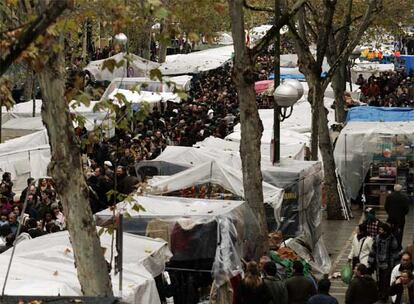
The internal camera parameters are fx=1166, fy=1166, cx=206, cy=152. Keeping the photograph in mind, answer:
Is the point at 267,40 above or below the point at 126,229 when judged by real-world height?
above

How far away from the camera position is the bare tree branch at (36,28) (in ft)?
23.2

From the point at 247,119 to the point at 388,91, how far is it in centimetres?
2837

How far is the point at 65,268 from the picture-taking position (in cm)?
1241

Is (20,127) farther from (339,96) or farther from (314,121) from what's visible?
(339,96)

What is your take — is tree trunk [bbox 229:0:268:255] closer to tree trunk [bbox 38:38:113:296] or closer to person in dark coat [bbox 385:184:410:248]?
person in dark coat [bbox 385:184:410:248]

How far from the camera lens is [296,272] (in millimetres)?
14305

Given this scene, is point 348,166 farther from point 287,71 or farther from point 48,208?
point 287,71

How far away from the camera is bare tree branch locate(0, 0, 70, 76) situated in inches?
279

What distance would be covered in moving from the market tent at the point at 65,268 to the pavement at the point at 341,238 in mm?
4967

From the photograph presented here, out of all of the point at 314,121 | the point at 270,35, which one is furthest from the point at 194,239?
the point at 314,121

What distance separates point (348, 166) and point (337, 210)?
1.65 meters

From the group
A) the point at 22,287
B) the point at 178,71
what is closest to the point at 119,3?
the point at 22,287

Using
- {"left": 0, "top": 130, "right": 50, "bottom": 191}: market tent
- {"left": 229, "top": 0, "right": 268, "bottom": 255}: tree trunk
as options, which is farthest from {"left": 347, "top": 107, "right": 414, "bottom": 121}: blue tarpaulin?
{"left": 229, "top": 0, "right": 268, "bottom": 255}: tree trunk

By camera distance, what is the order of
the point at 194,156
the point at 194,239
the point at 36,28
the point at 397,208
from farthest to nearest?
the point at 194,156 → the point at 397,208 → the point at 194,239 → the point at 36,28
